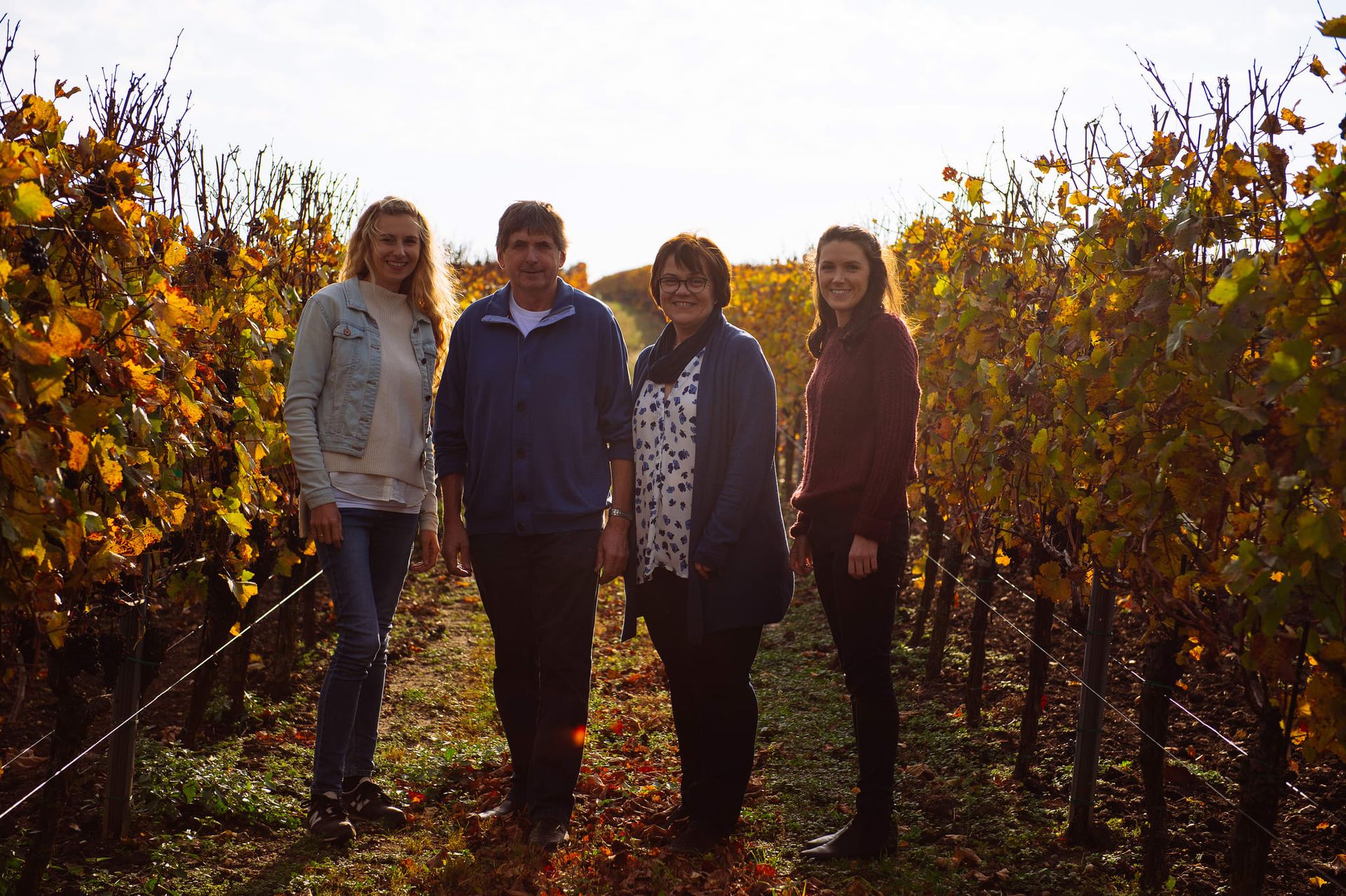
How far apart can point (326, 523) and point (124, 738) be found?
0.98 metres

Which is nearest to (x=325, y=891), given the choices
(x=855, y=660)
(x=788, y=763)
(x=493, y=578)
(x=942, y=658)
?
(x=493, y=578)

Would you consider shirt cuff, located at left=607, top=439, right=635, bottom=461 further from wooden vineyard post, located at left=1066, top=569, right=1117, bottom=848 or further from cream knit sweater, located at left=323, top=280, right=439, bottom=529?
wooden vineyard post, located at left=1066, top=569, right=1117, bottom=848

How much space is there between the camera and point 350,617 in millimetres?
3400

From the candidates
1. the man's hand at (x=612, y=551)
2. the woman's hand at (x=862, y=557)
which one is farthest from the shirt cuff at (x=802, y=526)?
the man's hand at (x=612, y=551)

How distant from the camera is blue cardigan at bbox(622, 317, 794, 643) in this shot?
331 centimetres

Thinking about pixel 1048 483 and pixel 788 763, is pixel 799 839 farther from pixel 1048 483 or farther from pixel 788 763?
pixel 1048 483

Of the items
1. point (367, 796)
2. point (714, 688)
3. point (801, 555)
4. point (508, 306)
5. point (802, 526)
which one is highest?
point (508, 306)

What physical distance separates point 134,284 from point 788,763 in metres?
3.21

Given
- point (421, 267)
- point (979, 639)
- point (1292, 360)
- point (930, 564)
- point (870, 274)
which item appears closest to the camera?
point (1292, 360)

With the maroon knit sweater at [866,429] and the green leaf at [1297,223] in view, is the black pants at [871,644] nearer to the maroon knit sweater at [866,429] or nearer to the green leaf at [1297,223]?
the maroon knit sweater at [866,429]

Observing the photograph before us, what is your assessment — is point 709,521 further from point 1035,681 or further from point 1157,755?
point 1035,681

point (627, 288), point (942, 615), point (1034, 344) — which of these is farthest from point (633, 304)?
point (1034, 344)

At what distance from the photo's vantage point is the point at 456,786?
4.22 metres

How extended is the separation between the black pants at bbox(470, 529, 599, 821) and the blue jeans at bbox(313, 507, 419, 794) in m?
0.32
